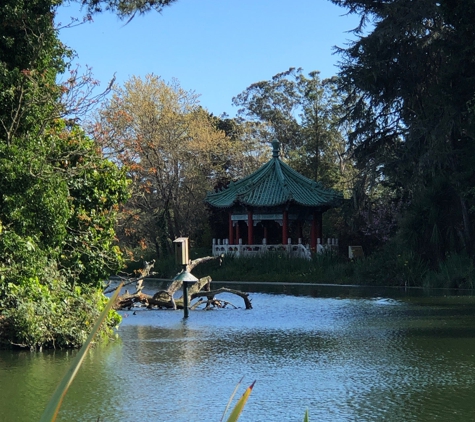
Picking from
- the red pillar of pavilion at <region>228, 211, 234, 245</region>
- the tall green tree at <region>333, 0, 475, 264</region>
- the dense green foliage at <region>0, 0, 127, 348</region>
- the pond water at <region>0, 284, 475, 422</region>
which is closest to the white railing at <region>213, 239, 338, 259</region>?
the red pillar of pavilion at <region>228, 211, 234, 245</region>

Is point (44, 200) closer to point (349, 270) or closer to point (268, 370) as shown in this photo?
point (268, 370)

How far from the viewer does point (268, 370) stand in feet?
28.6

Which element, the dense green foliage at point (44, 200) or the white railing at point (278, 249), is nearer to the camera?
the dense green foliage at point (44, 200)

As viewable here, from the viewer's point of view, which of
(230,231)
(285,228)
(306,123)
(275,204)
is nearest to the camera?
(275,204)

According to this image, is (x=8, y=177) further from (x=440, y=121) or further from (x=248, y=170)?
(x=248, y=170)

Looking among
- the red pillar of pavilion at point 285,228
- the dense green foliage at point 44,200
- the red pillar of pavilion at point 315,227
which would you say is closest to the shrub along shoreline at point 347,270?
the red pillar of pavilion at point 285,228

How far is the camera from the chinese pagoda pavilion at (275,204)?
104 ft

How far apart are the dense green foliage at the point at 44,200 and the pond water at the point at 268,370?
23.5 inches

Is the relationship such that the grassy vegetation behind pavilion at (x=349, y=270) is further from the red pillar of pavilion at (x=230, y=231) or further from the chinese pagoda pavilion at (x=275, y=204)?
the red pillar of pavilion at (x=230, y=231)

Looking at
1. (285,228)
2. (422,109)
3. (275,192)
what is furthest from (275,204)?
(422,109)

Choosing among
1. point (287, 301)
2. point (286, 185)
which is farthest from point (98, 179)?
point (286, 185)

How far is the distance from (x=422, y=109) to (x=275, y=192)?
29.5 ft

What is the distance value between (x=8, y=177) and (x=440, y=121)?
14.8 meters

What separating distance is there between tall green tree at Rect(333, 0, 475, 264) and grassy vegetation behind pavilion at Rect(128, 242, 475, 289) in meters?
0.84
